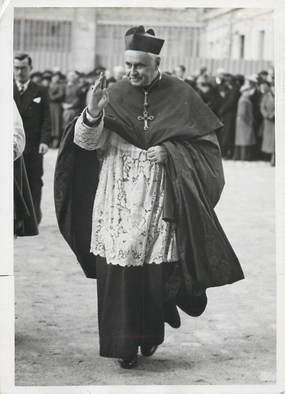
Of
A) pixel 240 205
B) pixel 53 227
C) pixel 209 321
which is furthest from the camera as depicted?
pixel 240 205

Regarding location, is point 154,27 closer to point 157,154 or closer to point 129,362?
point 157,154

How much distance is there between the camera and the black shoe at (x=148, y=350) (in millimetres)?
5004

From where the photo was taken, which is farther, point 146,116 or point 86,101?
point 86,101

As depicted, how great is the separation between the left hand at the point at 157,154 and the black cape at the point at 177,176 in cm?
3

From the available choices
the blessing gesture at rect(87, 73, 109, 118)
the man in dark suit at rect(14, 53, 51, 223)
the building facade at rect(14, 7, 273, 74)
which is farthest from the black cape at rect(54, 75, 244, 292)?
the man in dark suit at rect(14, 53, 51, 223)

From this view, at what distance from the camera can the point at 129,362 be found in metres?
4.93

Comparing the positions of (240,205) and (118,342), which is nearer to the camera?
(118,342)

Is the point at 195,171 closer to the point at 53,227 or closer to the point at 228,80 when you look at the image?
the point at 53,227

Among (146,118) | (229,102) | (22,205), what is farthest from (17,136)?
(229,102)

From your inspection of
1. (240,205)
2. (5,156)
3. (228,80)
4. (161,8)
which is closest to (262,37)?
(161,8)

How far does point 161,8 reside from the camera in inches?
196

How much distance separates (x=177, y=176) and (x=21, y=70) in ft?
3.91

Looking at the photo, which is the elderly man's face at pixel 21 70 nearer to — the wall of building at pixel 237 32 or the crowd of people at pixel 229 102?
the crowd of people at pixel 229 102

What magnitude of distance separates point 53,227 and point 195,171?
4.81 ft
